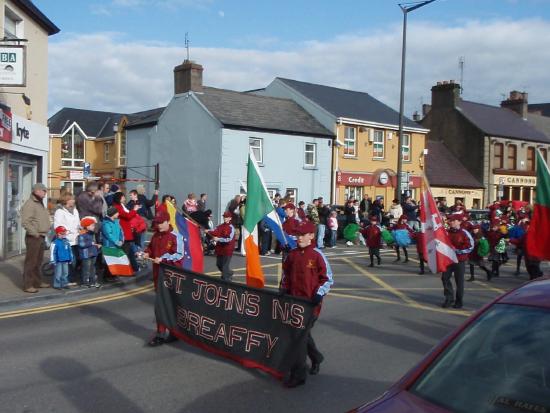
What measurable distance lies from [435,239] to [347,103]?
27.8m

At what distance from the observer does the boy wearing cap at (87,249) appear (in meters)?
11.8

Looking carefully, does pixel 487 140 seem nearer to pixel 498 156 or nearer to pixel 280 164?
pixel 498 156

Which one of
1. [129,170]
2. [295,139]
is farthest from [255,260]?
[129,170]

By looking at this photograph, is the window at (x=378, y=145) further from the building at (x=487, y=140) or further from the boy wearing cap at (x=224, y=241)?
the boy wearing cap at (x=224, y=241)

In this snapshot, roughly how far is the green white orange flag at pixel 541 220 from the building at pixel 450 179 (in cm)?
→ 3316

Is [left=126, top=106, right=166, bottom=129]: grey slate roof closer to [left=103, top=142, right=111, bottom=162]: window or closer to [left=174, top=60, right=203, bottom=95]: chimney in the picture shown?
[left=174, top=60, right=203, bottom=95]: chimney

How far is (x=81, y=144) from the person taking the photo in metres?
51.5

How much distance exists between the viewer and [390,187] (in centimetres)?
3753

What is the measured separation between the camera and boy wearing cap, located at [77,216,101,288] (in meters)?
11.8

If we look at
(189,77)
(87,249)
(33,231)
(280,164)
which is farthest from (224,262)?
(189,77)

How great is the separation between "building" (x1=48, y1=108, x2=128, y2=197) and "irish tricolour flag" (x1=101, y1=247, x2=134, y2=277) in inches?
1338

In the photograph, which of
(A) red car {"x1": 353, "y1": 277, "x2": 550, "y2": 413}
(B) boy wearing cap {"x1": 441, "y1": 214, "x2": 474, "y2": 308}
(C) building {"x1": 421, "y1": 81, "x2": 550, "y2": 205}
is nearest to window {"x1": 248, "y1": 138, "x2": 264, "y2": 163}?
(B) boy wearing cap {"x1": 441, "y1": 214, "x2": 474, "y2": 308}

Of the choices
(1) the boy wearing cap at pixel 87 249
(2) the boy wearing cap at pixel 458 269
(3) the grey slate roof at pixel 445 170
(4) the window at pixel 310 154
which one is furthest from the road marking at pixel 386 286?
(3) the grey slate roof at pixel 445 170

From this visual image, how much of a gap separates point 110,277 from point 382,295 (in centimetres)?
559
